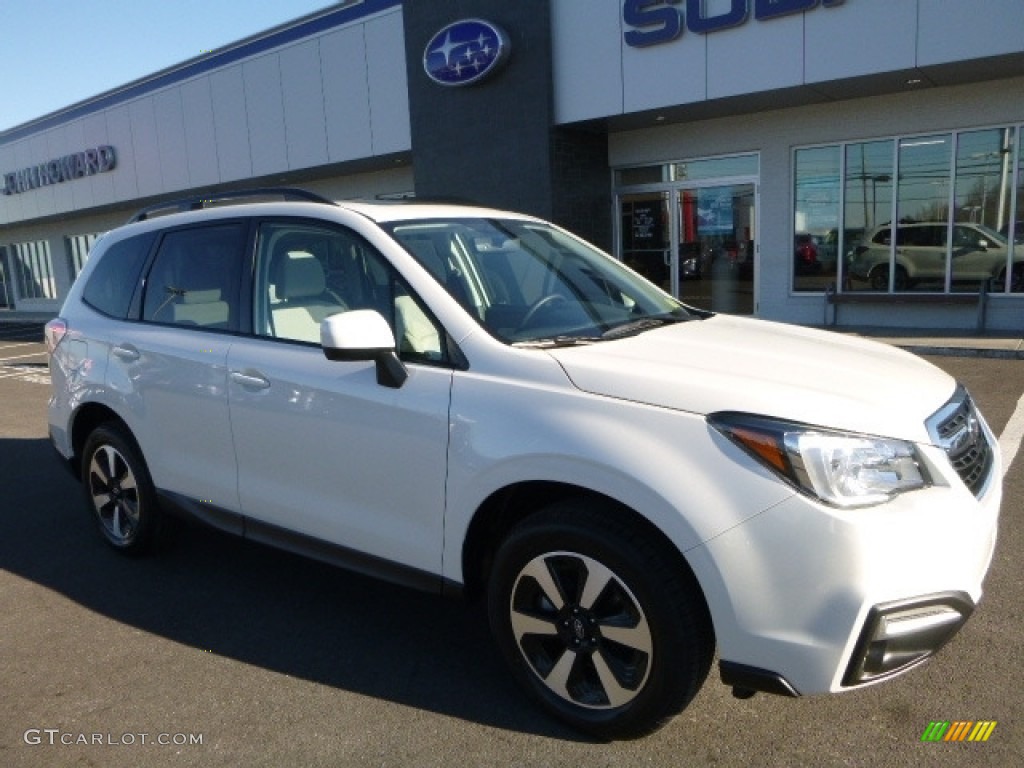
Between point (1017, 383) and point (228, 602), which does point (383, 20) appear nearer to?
point (1017, 383)

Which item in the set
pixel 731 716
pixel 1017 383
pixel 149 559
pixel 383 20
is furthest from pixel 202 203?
pixel 383 20

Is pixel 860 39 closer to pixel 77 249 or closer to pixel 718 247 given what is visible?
pixel 718 247

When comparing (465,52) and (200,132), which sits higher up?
(465,52)

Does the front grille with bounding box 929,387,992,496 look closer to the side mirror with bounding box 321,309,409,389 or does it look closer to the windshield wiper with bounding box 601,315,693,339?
the windshield wiper with bounding box 601,315,693,339

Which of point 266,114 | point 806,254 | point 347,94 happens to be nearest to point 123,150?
point 266,114

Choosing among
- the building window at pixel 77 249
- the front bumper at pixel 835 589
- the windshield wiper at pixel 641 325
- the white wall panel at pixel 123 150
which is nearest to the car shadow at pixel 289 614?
the front bumper at pixel 835 589

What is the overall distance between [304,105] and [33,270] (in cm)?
2013

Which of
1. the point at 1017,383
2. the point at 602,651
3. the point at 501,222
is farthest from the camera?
the point at 1017,383

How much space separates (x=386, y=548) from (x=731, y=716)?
1351 millimetres

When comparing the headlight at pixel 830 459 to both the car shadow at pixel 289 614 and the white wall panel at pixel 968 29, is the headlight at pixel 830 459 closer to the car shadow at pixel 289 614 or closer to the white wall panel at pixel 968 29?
the car shadow at pixel 289 614

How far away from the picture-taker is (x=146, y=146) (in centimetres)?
2184

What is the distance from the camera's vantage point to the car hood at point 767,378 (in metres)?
2.38

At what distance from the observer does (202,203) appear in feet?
14.2

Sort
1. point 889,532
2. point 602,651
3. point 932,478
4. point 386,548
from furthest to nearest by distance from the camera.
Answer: point 386,548 < point 602,651 < point 932,478 < point 889,532
